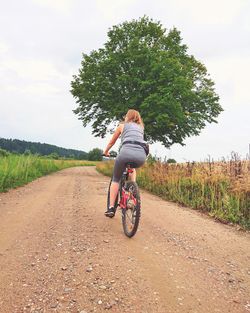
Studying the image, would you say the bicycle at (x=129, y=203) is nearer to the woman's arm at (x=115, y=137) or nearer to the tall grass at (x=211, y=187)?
the woman's arm at (x=115, y=137)

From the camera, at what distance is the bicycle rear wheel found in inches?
203

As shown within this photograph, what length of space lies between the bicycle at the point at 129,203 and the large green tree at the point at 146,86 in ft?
56.6

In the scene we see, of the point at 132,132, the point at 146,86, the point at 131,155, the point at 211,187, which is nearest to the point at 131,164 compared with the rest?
the point at 131,155

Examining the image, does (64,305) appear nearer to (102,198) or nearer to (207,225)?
(207,225)

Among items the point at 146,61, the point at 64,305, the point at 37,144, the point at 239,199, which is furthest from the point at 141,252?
the point at 37,144

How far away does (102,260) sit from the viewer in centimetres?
425

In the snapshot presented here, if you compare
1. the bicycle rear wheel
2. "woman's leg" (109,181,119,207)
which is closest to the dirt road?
the bicycle rear wheel

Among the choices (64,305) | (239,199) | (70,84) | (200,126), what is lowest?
(64,305)

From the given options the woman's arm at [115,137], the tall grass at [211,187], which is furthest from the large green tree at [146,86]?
the woman's arm at [115,137]

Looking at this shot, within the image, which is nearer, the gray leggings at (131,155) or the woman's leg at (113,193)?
the gray leggings at (131,155)

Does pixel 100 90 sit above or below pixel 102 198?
above

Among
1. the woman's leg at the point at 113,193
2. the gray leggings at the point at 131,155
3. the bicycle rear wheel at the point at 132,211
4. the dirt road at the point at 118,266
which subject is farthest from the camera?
the woman's leg at the point at 113,193

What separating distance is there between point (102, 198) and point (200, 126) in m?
20.0

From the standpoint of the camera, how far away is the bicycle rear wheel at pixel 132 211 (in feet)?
16.9
